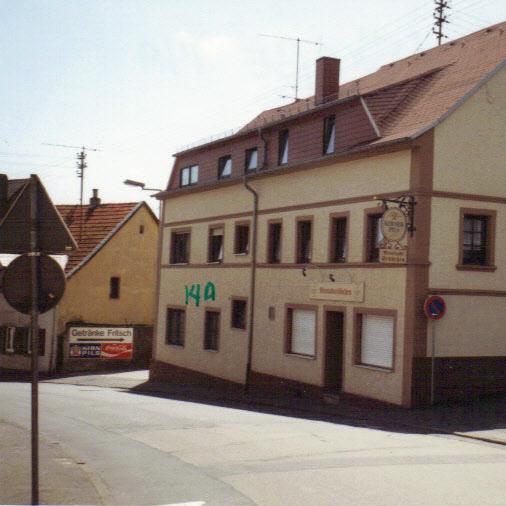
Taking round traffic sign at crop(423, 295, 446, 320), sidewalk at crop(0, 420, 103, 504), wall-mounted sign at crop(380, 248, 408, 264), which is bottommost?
sidewalk at crop(0, 420, 103, 504)

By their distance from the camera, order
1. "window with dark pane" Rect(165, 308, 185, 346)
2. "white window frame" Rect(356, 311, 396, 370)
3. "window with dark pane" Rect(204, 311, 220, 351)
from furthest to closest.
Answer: "window with dark pane" Rect(165, 308, 185, 346) < "window with dark pane" Rect(204, 311, 220, 351) < "white window frame" Rect(356, 311, 396, 370)

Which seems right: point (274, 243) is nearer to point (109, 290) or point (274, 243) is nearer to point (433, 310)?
point (433, 310)

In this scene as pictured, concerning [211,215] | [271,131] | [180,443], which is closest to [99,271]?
[211,215]

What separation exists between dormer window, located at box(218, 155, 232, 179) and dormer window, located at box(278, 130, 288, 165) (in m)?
3.59

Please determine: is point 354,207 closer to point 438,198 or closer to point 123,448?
point 438,198

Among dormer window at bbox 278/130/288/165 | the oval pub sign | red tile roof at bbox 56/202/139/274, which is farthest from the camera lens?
red tile roof at bbox 56/202/139/274

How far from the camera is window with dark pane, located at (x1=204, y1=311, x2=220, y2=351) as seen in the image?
31.1 metres

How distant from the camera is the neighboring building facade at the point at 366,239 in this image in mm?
20797

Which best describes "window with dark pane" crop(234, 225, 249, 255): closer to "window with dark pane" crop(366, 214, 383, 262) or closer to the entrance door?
the entrance door

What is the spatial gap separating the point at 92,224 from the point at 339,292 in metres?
23.4

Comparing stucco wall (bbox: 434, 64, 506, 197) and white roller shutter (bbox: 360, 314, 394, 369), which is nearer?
stucco wall (bbox: 434, 64, 506, 197)

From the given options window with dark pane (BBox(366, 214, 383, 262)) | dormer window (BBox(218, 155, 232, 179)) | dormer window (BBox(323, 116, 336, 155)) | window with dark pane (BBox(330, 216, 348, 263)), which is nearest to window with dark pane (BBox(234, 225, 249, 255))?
dormer window (BBox(218, 155, 232, 179))

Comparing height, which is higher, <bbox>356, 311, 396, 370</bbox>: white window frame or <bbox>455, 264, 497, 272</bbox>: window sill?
<bbox>455, 264, 497, 272</bbox>: window sill

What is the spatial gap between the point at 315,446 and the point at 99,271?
2961cm
